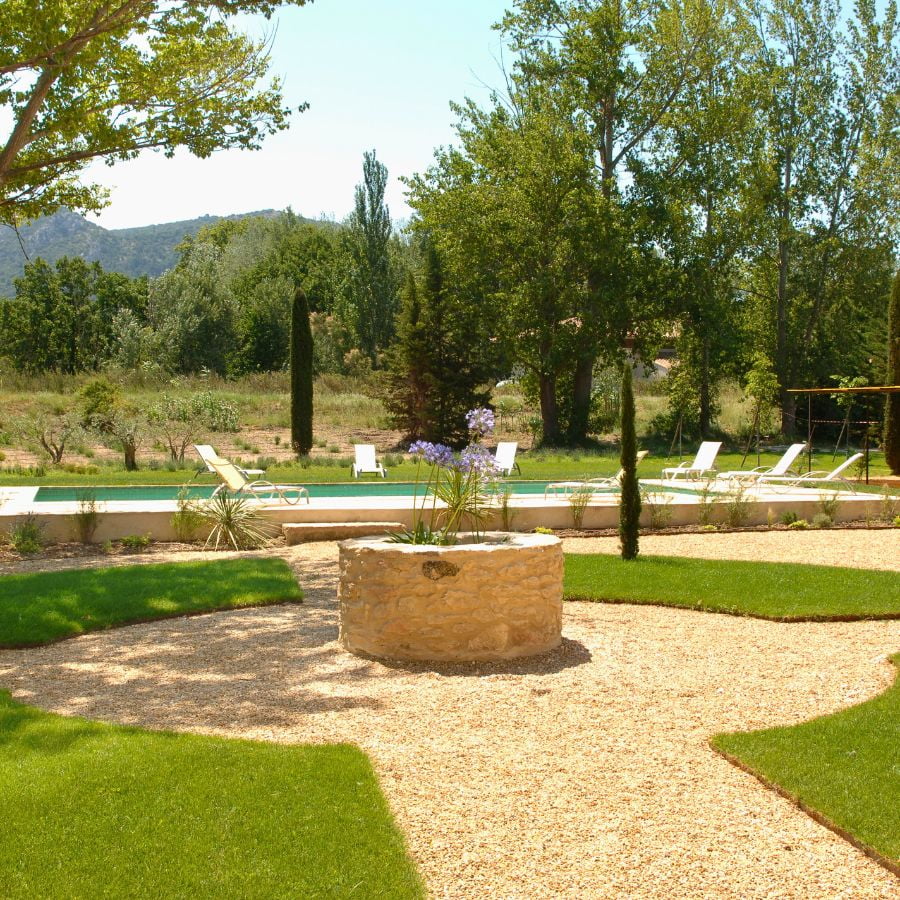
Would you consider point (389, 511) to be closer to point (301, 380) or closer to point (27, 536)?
point (27, 536)

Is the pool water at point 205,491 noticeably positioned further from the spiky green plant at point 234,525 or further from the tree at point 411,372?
→ the tree at point 411,372

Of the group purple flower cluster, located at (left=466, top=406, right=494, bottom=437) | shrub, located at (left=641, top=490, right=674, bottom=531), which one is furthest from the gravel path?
shrub, located at (left=641, top=490, right=674, bottom=531)

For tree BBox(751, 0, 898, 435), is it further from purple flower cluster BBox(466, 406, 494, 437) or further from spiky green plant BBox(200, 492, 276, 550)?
purple flower cluster BBox(466, 406, 494, 437)

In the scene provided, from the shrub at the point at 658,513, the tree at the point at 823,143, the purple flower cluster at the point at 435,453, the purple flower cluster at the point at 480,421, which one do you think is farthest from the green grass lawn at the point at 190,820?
the tree at the point at 823,143

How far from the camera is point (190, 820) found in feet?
12.7

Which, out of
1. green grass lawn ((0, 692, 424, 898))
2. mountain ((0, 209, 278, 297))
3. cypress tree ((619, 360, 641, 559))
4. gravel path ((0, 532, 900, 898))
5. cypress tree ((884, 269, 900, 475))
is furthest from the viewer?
mountain ((0, 209, 278, 297))

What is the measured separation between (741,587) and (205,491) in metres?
9.34

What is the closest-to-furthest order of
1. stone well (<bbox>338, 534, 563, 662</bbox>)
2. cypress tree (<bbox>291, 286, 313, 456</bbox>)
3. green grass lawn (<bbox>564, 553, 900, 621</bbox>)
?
stone well (<bbox>338, 534, 563, 662</bbox>), green grass lawn (<bbox>564, 553, 900, 621</bbox>), cypress tree (<bbox>291, 286, 313, 456</bbox>)

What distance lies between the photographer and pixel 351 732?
16.6 feet

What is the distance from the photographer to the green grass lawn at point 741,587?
7961 millimetres

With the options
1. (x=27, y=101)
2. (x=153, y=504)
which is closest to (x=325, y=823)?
(x=153, y=504)

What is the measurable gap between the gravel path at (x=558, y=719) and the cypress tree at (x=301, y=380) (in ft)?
49.1

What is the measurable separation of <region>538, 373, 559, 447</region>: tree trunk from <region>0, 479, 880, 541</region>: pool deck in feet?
48.8

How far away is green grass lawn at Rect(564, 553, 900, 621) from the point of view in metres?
7.96
